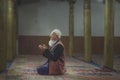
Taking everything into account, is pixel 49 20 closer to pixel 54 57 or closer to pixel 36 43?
pixel 36 43

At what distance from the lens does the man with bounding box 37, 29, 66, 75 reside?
10.7m

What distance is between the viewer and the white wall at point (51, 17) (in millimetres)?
22688

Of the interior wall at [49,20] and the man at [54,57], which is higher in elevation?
the interior wall at [49,20]

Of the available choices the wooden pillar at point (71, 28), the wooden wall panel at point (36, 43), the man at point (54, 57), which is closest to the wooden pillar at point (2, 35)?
the man at point (54, 57)

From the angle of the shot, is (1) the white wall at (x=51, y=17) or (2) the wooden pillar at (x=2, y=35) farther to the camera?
(1) the white wall at (x=51, y=17)

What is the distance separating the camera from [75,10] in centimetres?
2311

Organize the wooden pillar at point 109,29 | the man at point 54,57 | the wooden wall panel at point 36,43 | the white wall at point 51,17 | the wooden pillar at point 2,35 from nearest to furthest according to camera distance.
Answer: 1. the man at point 54,57
2. the wooden pillar at point 2,35
3. the wooden pillar at point 109,29
4. the white wall at point 51,17
5. the wooden wall panel at point 36,43

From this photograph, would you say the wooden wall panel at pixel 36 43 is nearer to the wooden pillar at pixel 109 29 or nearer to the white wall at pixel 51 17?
the white wall at pixel 51 17

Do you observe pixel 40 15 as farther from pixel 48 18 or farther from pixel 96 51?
pixel 96 51

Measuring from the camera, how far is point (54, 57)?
420 inches

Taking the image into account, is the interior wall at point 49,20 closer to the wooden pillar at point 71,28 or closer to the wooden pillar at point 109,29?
the wooden pillar at point 71,28

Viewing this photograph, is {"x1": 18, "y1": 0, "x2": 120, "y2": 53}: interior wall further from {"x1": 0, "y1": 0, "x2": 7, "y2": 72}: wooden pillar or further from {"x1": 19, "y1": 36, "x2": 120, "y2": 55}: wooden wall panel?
{"x1": 0, "y1": 0, "x2": 7, "y2": 72}: wooden pillar

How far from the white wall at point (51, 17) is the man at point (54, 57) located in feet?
38.8

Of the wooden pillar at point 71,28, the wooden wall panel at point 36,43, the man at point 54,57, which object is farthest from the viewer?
the wooden wall panel at point 36,43
